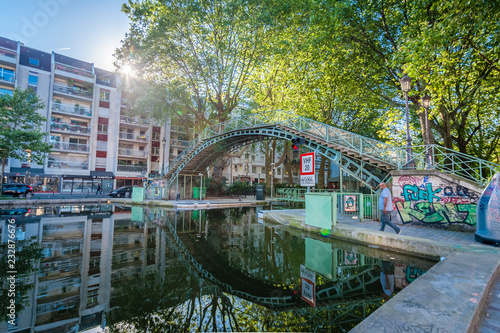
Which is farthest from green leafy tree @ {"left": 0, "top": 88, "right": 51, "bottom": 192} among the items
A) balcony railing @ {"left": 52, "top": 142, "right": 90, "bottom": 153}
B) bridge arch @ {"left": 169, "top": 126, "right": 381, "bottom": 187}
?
bridge arch @ {"left": 169, "top": 126, "right": 381, "bottom": 187}

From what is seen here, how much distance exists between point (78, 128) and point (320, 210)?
123 ft

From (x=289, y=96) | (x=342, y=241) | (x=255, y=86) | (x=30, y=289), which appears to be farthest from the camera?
(x=255, y=86)

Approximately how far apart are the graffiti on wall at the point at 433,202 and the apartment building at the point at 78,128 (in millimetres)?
29115

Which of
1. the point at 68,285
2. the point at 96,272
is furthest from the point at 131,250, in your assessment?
the point at 68,285

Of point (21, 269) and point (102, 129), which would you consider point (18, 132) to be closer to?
point (102, 129)

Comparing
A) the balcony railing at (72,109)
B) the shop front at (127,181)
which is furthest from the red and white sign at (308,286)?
the balcony railing at (72,109)

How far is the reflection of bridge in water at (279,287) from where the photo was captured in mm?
3768

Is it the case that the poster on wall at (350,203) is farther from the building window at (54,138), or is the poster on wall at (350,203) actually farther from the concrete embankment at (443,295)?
the building window at (54,138)

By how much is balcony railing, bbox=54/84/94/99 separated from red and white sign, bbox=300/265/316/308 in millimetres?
40962

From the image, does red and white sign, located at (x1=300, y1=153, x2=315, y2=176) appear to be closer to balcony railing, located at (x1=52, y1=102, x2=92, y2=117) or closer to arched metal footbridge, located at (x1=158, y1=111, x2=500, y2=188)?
arched metal footbridge, located at (x1=158, y1=111, x2=500, y2=188)

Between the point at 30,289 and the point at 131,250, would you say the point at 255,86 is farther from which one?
the point at 30,289

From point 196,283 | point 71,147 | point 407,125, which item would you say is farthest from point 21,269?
point 71,147

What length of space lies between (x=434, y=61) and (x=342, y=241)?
28.1ft

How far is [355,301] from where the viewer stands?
3.77 m
